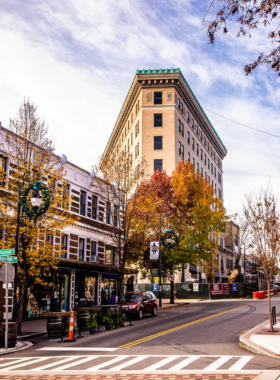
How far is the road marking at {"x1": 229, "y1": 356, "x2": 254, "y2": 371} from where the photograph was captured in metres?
11.1

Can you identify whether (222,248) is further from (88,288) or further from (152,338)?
(152,338)

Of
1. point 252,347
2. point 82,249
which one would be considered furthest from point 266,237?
point 82,249

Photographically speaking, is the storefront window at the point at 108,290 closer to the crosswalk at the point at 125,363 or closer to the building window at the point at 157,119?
the crosswalk at the point at 125,363

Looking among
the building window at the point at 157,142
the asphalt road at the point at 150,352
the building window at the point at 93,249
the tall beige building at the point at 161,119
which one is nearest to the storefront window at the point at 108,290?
the building window at the point at 93,249

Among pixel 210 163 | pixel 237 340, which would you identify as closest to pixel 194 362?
pixel 237 340

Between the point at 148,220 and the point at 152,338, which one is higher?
the point at 148,220

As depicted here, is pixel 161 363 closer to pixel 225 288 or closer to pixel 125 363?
pixel 125 363

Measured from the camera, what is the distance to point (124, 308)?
25781mm

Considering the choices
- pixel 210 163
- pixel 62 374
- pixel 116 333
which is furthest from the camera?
pixel 210 163

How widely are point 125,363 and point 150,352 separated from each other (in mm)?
2206

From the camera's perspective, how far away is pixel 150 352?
14.4 meters

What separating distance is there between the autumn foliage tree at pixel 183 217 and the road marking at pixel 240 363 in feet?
77.7

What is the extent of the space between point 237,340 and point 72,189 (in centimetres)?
1945

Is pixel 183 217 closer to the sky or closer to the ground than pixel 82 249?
closer to the sky
